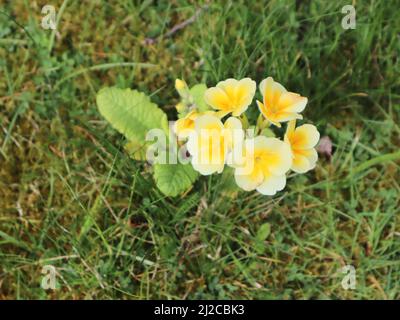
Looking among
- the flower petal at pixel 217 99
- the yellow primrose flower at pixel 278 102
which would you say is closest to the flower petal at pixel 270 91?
the yellow primrose flower at pixel 278 102

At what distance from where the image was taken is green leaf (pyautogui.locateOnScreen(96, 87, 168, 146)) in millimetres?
2123

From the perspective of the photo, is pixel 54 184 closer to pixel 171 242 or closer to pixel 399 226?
pixel 171 242

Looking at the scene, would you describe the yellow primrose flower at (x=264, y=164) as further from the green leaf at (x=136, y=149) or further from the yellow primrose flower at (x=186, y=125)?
the green leaf at (x=136, y=149)

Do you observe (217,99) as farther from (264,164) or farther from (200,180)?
(200,180)

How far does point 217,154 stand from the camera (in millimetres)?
1688

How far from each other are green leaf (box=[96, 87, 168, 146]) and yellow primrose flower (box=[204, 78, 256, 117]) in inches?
14.9

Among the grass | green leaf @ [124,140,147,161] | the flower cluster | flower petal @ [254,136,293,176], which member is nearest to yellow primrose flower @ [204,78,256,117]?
the flower cluster

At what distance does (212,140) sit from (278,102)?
22 cm

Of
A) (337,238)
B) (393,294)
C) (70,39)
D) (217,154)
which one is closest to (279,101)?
(217,154)

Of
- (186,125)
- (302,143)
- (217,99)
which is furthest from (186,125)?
(302,143)

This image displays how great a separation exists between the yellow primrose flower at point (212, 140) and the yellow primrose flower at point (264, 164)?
5 cm

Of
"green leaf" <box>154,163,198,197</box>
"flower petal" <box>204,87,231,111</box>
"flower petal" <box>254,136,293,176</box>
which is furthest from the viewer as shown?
"green leaf" <box>154,163,198,197</box>

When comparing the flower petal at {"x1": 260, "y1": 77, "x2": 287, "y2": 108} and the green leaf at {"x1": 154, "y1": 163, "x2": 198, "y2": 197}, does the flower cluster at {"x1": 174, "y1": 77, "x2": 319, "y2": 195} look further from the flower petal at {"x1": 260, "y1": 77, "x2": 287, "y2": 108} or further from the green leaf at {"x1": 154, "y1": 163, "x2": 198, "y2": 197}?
the green leaf at {"x1": 154, "y1": 163, "x2": 198, "y2": 197}

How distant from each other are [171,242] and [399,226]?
2.60 feet
